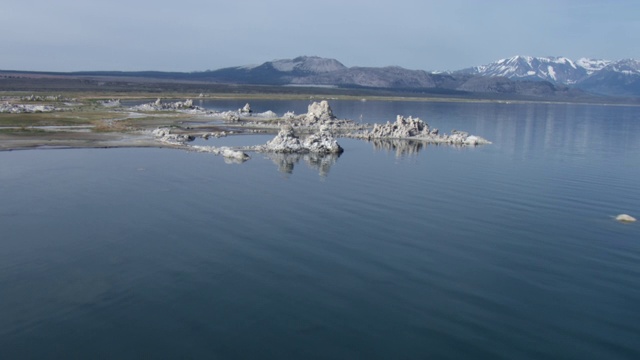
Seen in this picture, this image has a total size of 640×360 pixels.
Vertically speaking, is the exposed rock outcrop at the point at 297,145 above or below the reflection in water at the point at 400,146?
above

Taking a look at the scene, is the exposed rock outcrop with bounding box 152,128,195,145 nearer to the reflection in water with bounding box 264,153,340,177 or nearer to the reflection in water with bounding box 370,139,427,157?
the reflection in water with bounding box 264,153,340,177

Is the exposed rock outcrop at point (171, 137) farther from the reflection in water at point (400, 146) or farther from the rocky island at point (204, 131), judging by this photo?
the reflection in water at point (400, 146)

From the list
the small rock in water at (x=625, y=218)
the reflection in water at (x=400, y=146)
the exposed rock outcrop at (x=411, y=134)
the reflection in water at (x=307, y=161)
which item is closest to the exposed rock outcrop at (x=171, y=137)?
the reflection in water at (x=307, y=161)

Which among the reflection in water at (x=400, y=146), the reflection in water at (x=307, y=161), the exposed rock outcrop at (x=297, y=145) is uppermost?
the exposed rock outcrop at (x=297, y=145)

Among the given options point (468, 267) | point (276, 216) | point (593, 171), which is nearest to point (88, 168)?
point (276, 216)

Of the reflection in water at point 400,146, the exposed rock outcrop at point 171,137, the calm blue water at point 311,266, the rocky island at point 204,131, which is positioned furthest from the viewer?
the reflection in water at point 400,146

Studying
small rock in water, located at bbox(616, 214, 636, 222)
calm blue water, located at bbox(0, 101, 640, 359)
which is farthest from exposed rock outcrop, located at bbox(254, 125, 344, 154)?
small rock in water, located at bbox(616, 214, 636, 222)

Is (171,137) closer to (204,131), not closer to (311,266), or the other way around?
(204,131)
